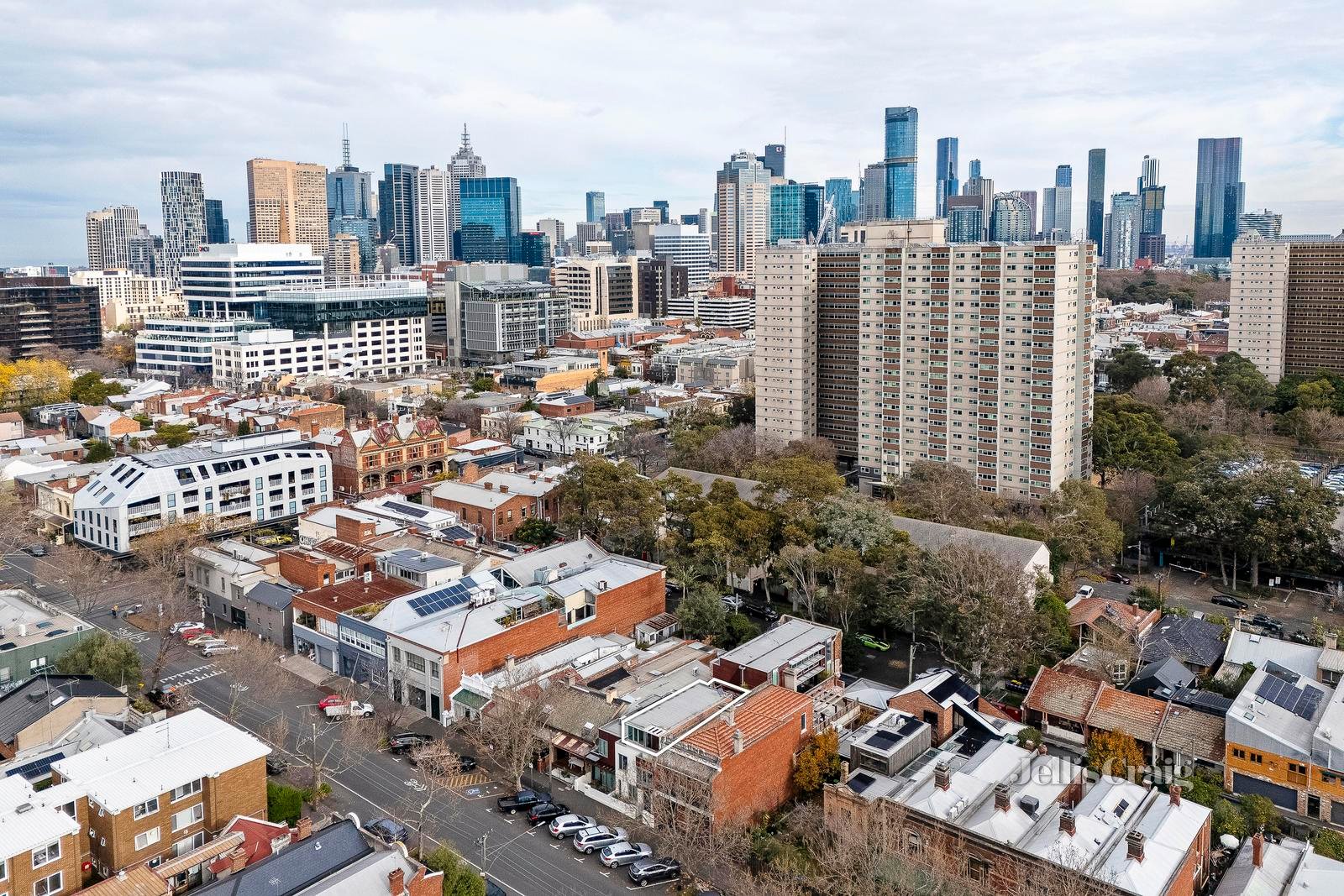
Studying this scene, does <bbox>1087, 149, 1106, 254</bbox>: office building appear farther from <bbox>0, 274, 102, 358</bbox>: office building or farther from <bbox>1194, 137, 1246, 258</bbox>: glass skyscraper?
<bbox>0, 274, 102, 358</bbox>: office building

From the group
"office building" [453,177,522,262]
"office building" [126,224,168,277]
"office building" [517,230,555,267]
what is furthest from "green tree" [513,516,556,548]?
"office building" [126,224,168,277]

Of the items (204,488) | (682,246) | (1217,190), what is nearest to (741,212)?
(682,246)

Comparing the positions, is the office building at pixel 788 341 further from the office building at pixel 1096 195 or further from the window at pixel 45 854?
the office building at pixel 1096 195

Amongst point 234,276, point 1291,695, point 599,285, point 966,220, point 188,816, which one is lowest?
point 188,816

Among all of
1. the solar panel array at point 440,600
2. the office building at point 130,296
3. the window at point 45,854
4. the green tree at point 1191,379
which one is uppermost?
the office building at point 130,296

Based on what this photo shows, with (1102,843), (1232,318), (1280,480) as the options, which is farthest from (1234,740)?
(1232,318)

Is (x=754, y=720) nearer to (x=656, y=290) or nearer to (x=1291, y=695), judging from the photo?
(x=1291, y=695)

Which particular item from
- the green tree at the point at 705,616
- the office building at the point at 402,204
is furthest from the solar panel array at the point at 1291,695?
the office building at the point at 402,204
